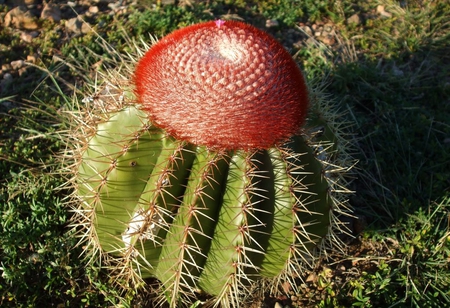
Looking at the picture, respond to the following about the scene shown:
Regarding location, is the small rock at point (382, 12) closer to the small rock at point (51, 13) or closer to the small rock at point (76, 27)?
the small rock at point (76, 27)

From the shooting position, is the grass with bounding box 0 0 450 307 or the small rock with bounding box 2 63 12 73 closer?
the grass with bounding box 0 0 450 307

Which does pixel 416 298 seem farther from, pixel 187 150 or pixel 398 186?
pixel 187 150

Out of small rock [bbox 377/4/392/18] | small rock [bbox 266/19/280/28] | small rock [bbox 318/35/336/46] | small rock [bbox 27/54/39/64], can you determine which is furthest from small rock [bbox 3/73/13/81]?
small rock [bbox 377/4/392/18]

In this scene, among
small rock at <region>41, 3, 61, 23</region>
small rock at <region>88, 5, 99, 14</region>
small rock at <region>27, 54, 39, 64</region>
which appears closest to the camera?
small rock at <region>27, 54, 39, 64</region>

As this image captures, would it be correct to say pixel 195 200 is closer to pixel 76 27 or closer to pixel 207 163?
pixel 207 163

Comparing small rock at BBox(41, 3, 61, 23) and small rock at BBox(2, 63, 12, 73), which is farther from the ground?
small rock at BBox(41, 3, 61, 23)

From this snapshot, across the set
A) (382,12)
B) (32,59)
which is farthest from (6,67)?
(382,12)

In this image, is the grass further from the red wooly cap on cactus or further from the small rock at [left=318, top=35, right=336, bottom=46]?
the red wooly cap on cactus
